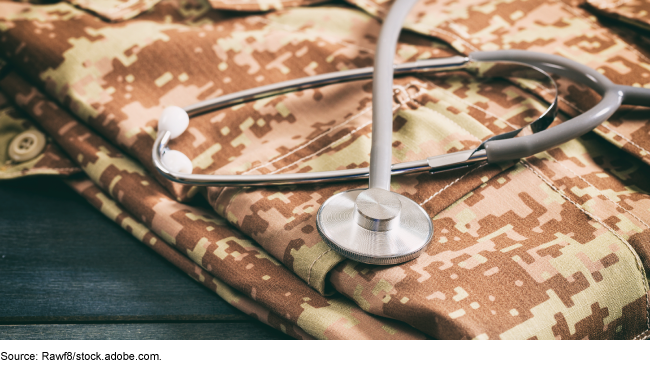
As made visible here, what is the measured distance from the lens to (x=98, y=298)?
0.46 m

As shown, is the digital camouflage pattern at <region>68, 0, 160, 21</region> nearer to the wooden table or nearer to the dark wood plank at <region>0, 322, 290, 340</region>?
the wooden table

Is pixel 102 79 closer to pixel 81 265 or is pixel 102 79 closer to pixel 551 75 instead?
pixel 81 265

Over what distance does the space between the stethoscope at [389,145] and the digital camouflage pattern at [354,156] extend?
2cm

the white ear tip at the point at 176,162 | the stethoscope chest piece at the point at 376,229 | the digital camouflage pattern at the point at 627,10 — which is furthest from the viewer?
the digital camouflage pattern at the point at 627,10

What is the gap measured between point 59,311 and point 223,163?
0.73 ft

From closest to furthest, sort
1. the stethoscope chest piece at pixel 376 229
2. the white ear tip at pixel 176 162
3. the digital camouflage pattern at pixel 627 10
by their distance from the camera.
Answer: the stethoscope chest piece at pixel 376 229
the white ear tip at pixel 176 162
the digital camouflage pattern at pixel 627 10

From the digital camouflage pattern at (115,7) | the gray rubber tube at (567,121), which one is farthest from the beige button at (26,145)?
the gray rubber tube at (567,121)

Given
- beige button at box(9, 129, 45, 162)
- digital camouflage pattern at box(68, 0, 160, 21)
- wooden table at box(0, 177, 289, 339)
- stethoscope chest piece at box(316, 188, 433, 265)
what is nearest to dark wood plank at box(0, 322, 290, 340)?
wooden table at box(0, 177, 289, 339)

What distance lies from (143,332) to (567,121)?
0.46 m

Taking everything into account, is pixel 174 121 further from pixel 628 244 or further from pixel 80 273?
pixel 628 244

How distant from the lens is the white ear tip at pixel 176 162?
0.50 m

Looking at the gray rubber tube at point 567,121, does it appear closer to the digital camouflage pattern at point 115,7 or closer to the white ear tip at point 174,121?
the white ear tip at point 174,121

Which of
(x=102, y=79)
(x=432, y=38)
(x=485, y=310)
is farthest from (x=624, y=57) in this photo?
(x=102, y=79)

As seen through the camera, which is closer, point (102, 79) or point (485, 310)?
point (485, 310)
